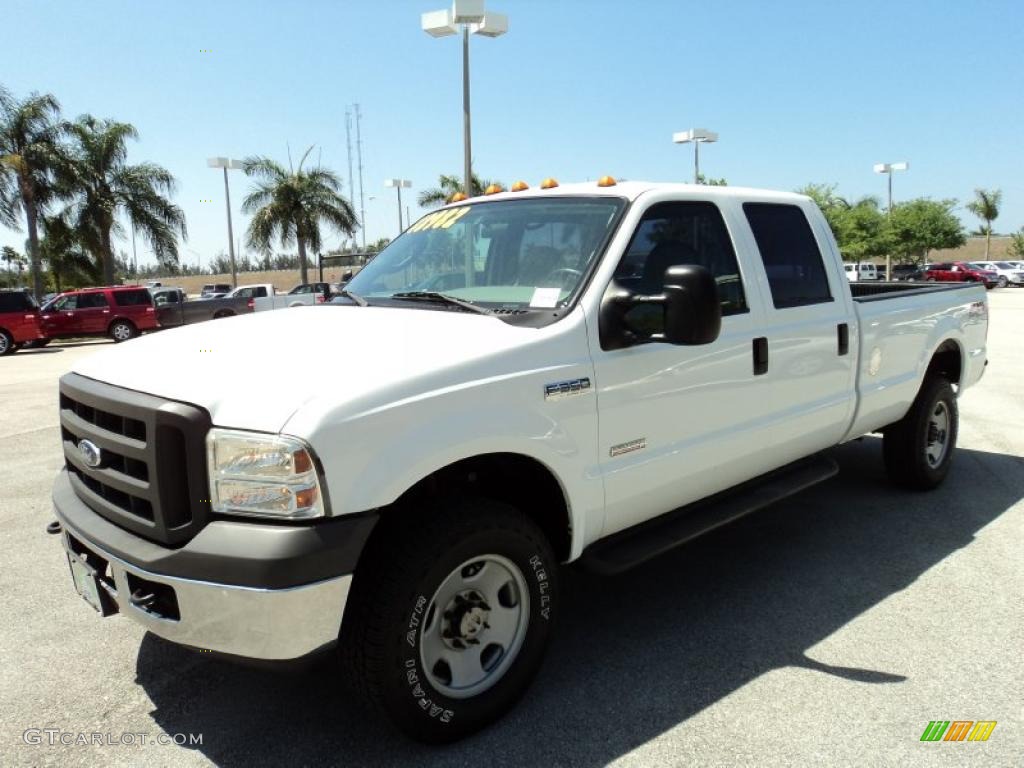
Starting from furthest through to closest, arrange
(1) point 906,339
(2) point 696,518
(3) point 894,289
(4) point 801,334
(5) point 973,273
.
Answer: (5) point 973,273 → (3) point 894,289 → (1) point 906,339 → (4) point 801,334 → (2) point 696,518

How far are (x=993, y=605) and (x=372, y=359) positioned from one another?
125 inches

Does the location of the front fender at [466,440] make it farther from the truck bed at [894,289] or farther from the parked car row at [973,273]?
the parked car row at [973,273]

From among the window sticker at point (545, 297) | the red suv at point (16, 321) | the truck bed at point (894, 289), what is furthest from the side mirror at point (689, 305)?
the red suv at point (16, 321)

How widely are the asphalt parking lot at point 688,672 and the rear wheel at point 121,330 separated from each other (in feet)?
69.0

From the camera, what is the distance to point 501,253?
3.54 metres

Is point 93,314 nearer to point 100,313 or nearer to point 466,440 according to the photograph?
point 100,313

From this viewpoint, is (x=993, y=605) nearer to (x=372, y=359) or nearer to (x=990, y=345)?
(x=372, y=359)

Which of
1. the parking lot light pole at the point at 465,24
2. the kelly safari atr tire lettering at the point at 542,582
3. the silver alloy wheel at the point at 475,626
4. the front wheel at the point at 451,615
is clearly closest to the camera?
the front wheel at the point at 451,615

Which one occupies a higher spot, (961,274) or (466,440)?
(466,440)

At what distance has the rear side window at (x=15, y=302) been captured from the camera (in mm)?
20359

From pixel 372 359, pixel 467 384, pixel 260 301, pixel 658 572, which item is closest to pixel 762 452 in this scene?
pixel 658 572

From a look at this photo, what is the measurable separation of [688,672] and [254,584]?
1.82 m

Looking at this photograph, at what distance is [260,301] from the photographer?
21422 mm

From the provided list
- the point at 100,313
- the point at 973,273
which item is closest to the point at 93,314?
the point at 100,313
